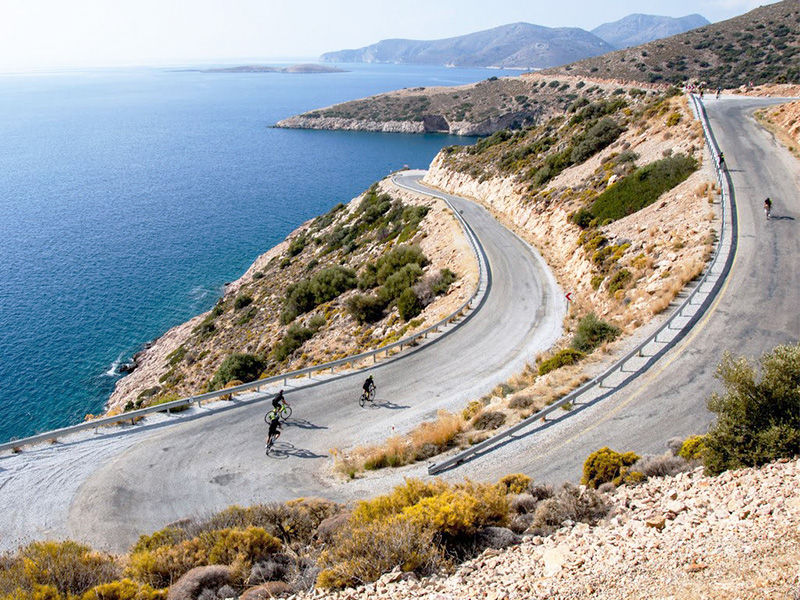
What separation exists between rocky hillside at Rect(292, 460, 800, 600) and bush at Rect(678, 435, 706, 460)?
1162mm

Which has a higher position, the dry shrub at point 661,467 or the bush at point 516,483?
the dry shrub at point 661,467

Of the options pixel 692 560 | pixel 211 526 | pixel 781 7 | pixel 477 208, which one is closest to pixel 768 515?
pixel 692 560

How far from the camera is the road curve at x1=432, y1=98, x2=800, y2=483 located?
11.9m

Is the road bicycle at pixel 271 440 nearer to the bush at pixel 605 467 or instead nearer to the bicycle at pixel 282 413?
the bicycle at pixel 282 413

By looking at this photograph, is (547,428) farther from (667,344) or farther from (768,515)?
(768,515)

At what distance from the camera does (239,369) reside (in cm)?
2825

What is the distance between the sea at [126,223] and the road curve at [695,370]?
2877 centimetres

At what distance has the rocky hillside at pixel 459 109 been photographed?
115581 millimetres

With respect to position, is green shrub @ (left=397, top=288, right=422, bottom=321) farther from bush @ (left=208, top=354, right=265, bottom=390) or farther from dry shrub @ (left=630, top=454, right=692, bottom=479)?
dry shrub @ (left=630, top=454, right=692, bottom=479)

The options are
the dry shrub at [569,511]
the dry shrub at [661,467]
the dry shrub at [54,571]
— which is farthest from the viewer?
the dry shrub at [661,467]

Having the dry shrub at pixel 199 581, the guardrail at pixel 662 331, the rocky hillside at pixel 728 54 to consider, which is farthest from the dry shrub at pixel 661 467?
the rocky hillside at pixel 728 54

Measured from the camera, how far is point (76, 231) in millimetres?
63438

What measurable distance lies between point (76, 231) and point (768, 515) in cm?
7361

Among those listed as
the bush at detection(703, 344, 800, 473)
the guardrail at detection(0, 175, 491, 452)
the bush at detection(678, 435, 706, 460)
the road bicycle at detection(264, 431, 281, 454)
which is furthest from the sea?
the bush at detection(703, 344, 800, 473)
